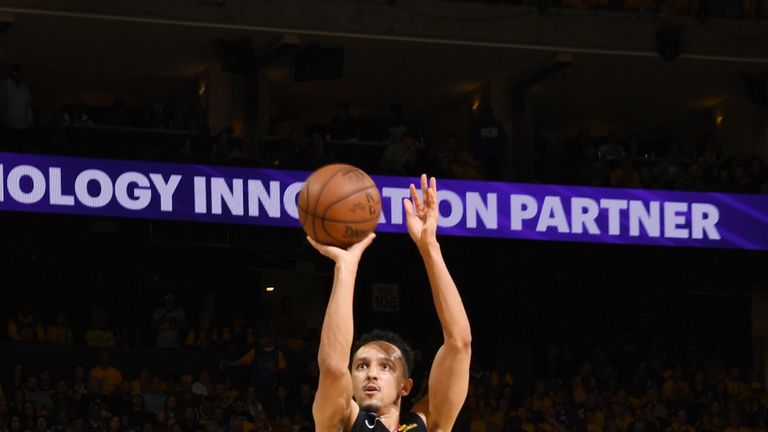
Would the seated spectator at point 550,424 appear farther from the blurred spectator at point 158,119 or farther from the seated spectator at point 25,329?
the blurred spectator at point 158,119

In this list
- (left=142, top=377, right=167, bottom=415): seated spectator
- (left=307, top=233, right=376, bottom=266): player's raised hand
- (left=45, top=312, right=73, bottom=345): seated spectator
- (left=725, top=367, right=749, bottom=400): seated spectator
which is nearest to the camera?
(left=307, top=233, right=376, bottom=266): player's raised hand

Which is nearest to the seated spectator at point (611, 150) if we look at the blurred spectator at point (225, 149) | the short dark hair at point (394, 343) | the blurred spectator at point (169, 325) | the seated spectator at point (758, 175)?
the seated spectator at point (758, 175)

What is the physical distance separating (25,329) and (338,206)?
12.8 meters

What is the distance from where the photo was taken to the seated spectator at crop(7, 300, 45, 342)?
17.7 metres

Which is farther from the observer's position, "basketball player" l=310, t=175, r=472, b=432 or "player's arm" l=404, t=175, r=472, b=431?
"player's arm" l=404, t=175, r=472, b=431

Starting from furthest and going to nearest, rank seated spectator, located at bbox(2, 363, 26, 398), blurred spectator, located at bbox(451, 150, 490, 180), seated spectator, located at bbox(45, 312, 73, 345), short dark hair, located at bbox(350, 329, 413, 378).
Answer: blurred spectator, located at bbox(451, 150, 490, 180)
seated spectator, located at bbox(45, 312, 73, 345)
seated spectator, located at bbox(2, 363, 26, 398)
short dark hair, located at bbox(350, 329, 413, 378)

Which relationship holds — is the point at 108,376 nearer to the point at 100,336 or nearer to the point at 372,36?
the point at 100,336

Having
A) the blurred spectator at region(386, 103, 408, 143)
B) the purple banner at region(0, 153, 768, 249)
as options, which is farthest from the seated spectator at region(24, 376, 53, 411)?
the blurred spectator at region(386, 103, 408, 143)

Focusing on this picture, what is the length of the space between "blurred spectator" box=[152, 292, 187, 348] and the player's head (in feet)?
41.8

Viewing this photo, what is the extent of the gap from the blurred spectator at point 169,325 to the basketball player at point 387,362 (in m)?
12.7

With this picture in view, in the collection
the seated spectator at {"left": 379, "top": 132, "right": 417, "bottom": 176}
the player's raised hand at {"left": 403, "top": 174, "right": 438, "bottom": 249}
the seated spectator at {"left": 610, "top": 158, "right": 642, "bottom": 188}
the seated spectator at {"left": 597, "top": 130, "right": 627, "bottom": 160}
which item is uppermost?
the seated spectator at {"left": 597, "top": 130, "right": 627, "bottom": 160}

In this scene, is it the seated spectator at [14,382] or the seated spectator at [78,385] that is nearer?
the seated spectator at [78,385]

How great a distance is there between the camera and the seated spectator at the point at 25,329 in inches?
696

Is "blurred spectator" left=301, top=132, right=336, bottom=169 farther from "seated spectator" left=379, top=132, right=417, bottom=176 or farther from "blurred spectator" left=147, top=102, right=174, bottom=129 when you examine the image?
"blurred spectator" left=147, top=102, right=174, bottom=129
